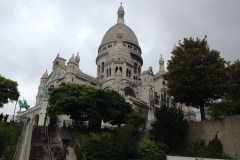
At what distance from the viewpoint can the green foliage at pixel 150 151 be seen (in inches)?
878

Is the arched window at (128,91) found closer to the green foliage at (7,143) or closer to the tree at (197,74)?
the tree at (197,74)

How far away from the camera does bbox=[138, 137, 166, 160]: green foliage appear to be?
22.3 m

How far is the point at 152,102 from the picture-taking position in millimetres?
53594

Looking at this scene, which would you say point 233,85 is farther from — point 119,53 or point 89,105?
point 119,53

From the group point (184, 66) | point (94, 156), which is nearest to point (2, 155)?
point (94, 156)

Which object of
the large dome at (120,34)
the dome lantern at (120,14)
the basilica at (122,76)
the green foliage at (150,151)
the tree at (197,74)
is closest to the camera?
the green foliage at (150,151)

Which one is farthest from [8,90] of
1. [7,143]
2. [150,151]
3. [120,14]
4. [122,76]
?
[120,14]

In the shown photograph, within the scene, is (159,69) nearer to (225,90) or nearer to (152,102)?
(152,102)

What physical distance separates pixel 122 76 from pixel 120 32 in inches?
814

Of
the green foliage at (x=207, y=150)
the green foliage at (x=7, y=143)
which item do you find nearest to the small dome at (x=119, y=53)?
the green foliage at (x=7, y=143)

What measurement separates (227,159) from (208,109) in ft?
21.3

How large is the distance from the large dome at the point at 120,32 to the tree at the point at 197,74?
45.4 metres

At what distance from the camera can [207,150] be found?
24.5 metres

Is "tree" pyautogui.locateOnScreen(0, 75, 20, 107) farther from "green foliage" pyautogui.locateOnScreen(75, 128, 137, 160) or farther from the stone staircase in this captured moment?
"green foliage" pyautogui.locateOnScreen(75, 128, 137, 160)
